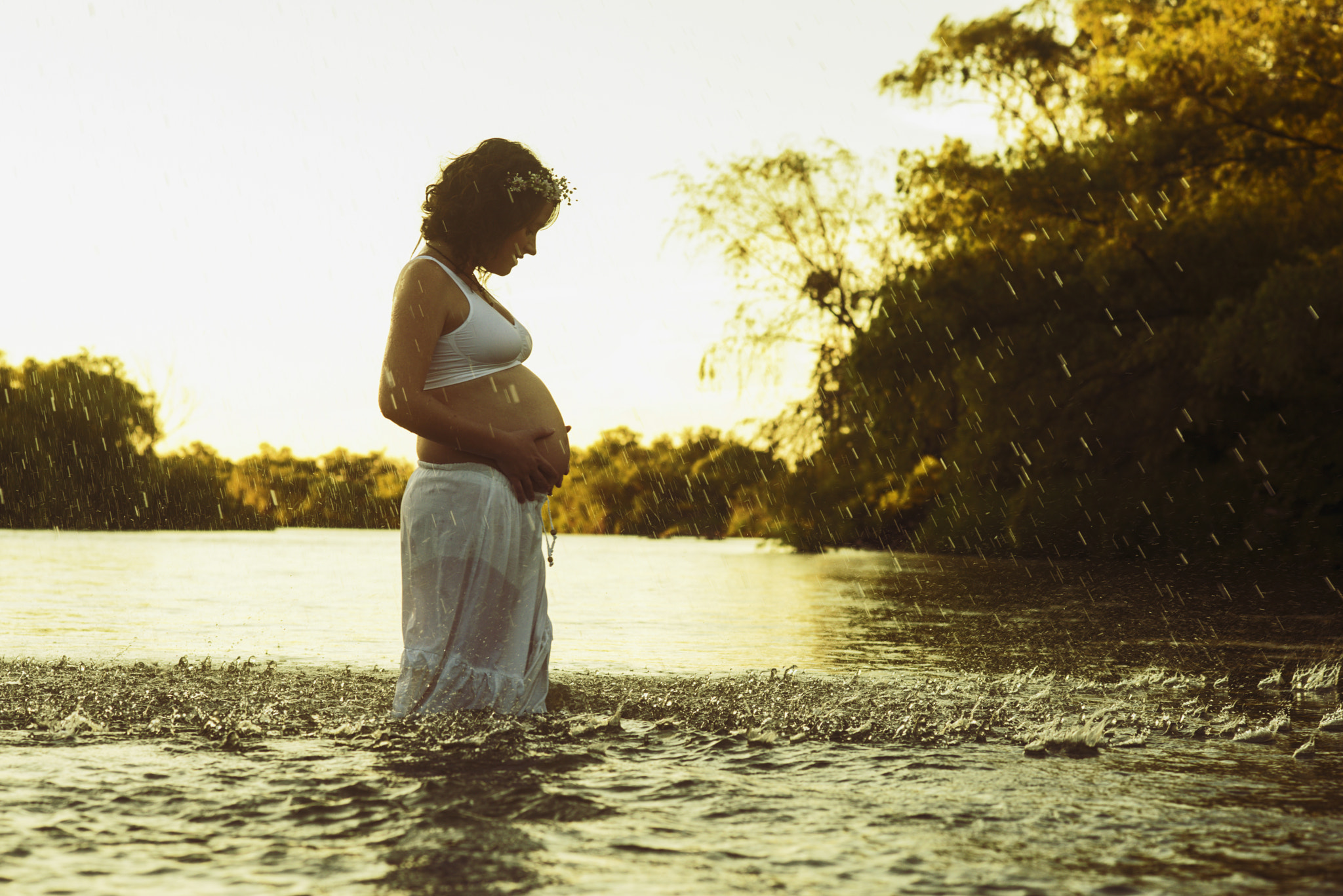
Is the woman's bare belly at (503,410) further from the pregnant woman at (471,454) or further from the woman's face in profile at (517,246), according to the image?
the woman's face in profile at (517,246)

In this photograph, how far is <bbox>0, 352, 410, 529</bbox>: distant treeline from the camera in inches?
1706

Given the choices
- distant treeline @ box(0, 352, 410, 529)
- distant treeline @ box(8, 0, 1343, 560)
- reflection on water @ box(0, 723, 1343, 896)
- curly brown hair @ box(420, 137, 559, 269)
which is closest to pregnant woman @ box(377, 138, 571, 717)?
curly brown hair @ box(420, 137, 559, 269)

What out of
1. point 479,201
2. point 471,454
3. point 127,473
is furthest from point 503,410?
point 127,473

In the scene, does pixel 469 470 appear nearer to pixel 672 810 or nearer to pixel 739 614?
pixel 672 810

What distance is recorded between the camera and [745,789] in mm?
3271

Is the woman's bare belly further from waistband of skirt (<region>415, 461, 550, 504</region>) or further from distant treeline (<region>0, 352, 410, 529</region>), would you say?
distant treeline (<region>0, 352, 410, 529</region>)

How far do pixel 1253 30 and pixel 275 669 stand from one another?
1784cm

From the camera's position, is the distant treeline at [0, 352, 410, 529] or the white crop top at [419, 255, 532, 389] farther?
the distant treeline at [0, 352, 410, 529]

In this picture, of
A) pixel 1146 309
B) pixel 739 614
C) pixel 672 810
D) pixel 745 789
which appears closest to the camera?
pixel 672 810

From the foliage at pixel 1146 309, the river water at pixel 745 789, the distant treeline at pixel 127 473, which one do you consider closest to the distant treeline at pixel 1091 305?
the foliage at pixel 1146 309

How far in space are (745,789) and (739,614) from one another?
7.57m

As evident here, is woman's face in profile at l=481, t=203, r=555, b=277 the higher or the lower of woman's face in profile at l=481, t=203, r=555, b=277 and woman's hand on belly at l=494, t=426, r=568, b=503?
the higher

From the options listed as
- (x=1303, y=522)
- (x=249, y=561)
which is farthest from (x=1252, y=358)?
(x=249, y=561)

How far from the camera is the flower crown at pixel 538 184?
3879 millimetres
